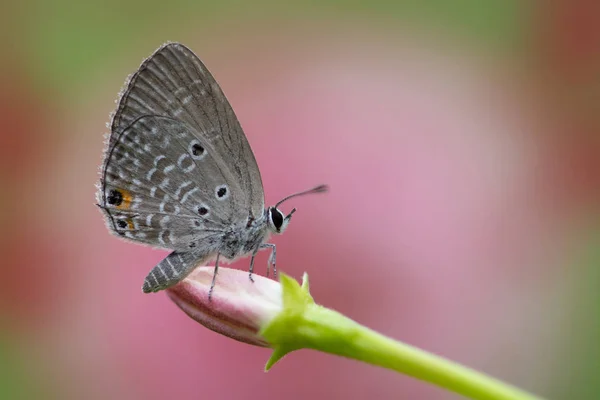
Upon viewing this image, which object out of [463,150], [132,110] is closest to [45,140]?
[463,150]

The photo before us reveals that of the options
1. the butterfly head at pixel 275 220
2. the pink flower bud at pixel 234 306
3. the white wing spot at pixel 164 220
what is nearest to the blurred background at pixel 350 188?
the butterfly head at pixel 275 220

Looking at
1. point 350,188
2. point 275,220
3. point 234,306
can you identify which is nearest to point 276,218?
point 275,220

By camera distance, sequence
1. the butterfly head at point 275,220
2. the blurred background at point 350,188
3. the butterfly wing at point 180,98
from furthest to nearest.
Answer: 1. the blurred background at point 350,188
2. the butterfly head at point 275,220
3. the butterfly wing at point 180,98

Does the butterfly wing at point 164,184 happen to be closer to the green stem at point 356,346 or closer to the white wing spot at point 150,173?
the white wing spot at point 150,173

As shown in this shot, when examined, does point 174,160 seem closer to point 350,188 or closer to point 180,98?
point 180,98

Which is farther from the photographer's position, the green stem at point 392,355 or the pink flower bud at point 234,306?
the pink flower bud at point 234,306
